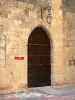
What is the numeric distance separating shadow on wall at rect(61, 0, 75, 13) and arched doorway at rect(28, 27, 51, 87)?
1542mm

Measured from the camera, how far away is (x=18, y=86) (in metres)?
11.4

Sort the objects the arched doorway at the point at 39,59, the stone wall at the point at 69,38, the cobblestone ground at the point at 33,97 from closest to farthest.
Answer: the cobblestone ground at the point at 33,97 < the arched doorway at the point at 39,59 < the stone wall at the point at 69,38

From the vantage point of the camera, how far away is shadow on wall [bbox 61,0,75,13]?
13.0m

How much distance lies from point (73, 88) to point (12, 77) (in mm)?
2869

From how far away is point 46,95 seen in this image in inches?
425

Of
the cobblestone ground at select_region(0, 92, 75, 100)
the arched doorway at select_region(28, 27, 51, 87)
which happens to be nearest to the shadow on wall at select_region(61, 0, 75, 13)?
the arched doorway at select_region(28, 27, 51, 87)

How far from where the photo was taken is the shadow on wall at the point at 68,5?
12977mm

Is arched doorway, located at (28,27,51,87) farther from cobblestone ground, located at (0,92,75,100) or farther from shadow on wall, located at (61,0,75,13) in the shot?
shadow on wall, located at (61,0,75,13)

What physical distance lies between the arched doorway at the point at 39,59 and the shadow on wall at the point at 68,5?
60.7 inches

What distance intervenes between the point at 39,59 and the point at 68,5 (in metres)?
2.88

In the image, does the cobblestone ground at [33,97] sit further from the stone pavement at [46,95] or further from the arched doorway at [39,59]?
the arched doorway at [39,59]

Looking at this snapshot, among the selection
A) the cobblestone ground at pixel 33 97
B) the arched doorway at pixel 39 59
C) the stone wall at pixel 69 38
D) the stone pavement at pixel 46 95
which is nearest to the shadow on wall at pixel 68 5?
the stone wall at pixel 69 38

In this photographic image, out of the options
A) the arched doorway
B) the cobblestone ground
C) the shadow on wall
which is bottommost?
the cobblestone ground

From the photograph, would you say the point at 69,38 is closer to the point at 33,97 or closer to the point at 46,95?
the point at 46,95
